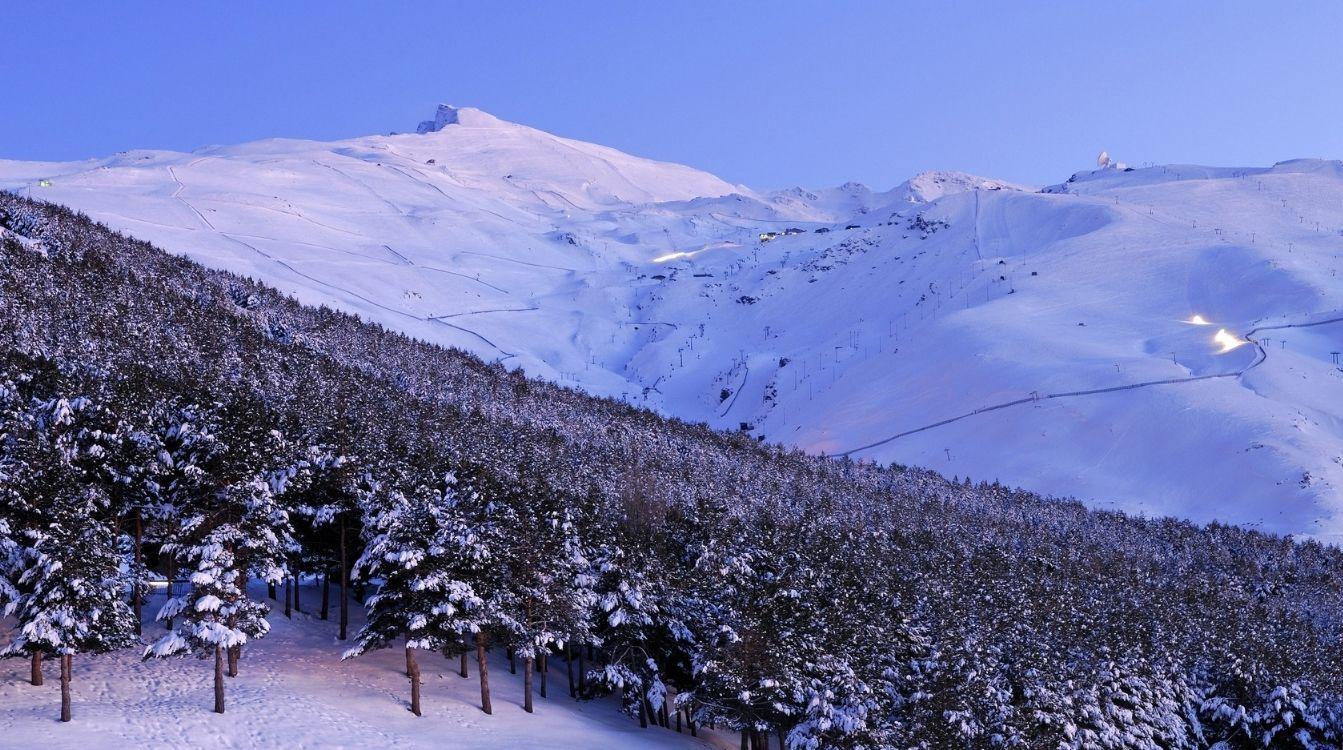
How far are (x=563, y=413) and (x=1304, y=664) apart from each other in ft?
292

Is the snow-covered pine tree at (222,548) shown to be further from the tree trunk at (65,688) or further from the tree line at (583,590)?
the tree trunk at (65,688)

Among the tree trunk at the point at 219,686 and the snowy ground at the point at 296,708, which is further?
the tree trunk at the point at 219,686

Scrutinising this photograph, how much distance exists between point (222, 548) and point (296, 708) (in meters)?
7.46

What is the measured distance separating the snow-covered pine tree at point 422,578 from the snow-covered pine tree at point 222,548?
4.09 m

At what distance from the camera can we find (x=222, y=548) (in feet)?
130

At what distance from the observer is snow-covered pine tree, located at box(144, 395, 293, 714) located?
3906cm

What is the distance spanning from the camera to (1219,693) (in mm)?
55594

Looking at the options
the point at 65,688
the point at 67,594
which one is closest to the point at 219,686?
the point at 65,688

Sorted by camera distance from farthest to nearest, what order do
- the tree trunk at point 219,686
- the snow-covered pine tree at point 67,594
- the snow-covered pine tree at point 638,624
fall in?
the snow-covered pine tree at point 638,624
the tree trunk at point 219,686
the snow-covered pine tree at point 67,594

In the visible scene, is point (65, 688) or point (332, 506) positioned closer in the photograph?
point (65, 688)

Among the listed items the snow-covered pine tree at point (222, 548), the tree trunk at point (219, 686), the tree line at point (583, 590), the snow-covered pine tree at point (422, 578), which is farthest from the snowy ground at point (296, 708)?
the snow-covered pine tree at point (422, 578)

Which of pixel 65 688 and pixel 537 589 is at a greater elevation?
pixel 537 589

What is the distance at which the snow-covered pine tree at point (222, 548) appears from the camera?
128ft

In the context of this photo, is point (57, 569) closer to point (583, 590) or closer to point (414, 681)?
point (414, 681)
